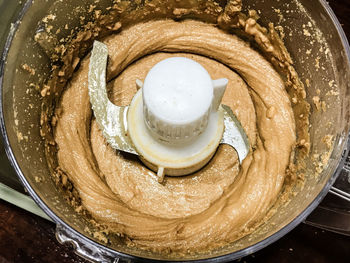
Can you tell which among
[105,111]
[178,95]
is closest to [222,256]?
[178,95]

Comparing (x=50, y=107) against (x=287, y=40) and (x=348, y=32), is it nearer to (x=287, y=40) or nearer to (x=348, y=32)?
(x=287, y=40)

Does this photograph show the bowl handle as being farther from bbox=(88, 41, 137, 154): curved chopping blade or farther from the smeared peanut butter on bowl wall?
bbox=(88, 41, 137, 154): curved chopping blade

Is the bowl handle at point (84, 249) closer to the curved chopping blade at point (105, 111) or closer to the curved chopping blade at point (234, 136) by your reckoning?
the curved chopping blade at point (105, 111)

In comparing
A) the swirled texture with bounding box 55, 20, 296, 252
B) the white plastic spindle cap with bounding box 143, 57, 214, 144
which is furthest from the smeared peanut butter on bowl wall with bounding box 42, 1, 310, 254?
the white plastic spindle cap with bounding box 143, 57, 214, 144

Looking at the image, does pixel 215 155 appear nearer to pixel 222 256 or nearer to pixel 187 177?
pixel 187 177

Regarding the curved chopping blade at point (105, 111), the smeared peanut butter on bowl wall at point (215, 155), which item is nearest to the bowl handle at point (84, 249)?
the smeared peanut butter on bowl wall at point (215, 155)

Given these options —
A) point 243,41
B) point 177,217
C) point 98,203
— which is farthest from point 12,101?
point 243,41
